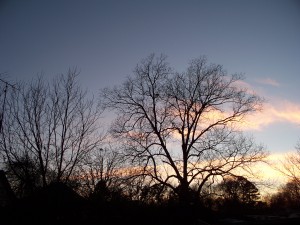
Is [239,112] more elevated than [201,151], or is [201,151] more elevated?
[239,112]

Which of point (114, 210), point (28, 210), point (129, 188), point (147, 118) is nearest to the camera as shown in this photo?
point (114, 210)

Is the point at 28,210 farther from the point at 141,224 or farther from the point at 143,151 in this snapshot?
the point at 143,151

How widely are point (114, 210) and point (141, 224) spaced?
1222 mm

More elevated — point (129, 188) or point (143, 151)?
point (143, 151)

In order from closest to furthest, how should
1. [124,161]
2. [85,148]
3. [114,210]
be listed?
1. [114,210]
2. [85,148]
3. [124,161]

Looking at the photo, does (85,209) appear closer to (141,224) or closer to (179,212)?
(141,224)

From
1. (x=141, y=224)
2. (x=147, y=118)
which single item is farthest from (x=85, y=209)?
(x=147, y=118)

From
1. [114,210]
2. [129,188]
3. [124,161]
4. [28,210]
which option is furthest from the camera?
[124,161]

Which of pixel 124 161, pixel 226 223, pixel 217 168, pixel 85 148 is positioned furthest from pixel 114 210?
pixel 217 168

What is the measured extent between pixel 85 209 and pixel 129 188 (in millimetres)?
9335

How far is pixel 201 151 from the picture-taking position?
22484 millimetres

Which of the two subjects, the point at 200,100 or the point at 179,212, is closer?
the point at 179,212

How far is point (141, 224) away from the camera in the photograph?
1123cm

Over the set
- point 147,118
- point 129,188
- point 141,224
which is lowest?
point 141,224
